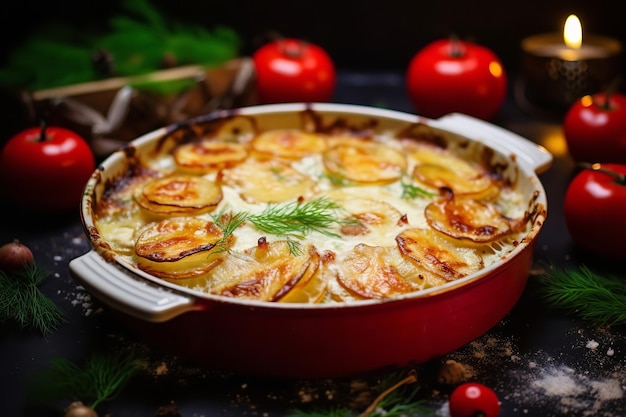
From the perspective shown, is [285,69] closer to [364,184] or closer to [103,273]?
[364,184]

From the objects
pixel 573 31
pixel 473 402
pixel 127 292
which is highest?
pixel 573 31

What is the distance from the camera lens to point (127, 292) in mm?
1871

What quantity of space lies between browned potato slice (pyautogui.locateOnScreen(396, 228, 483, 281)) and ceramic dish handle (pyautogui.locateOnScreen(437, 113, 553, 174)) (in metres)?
0.52

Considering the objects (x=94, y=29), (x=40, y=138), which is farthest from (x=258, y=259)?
(x=94, y=29)

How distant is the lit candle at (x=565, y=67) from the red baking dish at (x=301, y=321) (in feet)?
5.16

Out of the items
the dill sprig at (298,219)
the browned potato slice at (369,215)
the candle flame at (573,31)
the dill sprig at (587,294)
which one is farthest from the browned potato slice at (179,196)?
the candle flame at (573,31)

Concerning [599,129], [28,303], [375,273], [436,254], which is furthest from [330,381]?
[599,129]

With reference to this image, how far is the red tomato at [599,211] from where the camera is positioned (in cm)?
248

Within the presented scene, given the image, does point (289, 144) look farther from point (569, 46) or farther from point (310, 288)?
point (569, 46)

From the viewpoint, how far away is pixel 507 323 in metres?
2.27

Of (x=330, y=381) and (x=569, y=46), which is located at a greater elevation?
(x=569, y=46)

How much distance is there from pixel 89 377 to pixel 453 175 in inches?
57.0

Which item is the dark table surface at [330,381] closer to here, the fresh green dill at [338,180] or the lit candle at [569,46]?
the fresh green dill at [338,180]

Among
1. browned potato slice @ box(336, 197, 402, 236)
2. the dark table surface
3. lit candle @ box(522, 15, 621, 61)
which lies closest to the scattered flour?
the dark table surface
